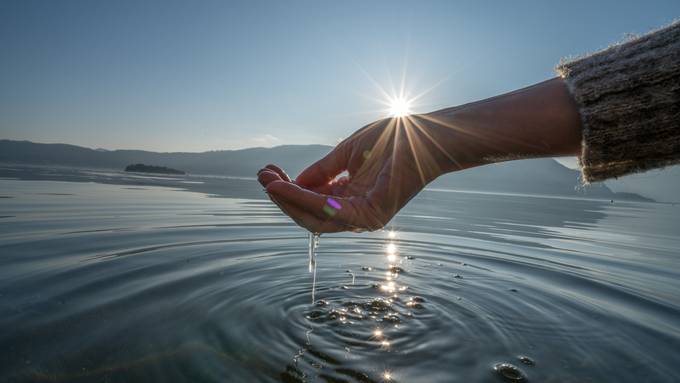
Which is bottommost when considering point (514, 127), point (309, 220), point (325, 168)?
point (309, 220)

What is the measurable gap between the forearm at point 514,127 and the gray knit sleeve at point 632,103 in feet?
0.29

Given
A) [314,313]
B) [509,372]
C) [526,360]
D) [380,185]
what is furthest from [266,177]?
[526,360]

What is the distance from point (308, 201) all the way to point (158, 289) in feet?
7.66

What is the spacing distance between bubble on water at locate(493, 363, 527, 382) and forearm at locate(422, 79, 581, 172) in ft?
4.48

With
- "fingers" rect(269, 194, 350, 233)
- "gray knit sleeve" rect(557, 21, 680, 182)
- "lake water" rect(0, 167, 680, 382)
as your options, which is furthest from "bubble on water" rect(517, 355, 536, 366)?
"fingers" rect(269, 194, 350, 233)

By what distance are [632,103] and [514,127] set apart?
53 centimetres

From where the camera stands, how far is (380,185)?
6.81 feet

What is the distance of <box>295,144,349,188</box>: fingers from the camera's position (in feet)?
8.85

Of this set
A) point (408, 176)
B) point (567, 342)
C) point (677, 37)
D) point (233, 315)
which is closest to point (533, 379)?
point (567, 342)

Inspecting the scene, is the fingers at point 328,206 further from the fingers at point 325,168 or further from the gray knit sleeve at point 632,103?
the gray knit sleeve at point 632,103

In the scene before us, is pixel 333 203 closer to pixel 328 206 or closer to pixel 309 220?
pixel 328 206

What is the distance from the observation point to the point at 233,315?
2.79 metres

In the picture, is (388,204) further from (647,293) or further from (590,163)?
(647,293)

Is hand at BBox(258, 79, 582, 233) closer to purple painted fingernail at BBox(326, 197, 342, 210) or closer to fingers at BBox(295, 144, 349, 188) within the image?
purple painted fingernail at BBox(326, 197, 342, 210)
